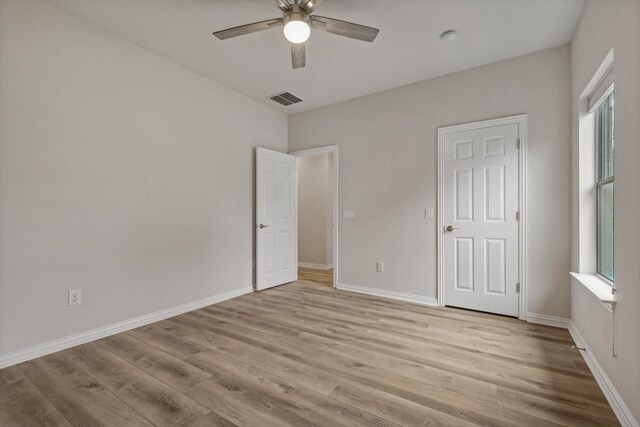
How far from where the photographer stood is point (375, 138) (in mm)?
3990

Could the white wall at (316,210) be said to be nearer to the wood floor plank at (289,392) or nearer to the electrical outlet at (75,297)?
the wood floor plank at (289,392)

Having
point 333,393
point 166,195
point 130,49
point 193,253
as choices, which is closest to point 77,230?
point 166,195

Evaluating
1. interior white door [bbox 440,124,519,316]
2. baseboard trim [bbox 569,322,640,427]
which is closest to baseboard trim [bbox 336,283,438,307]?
interior white door [bbox 440,124,519,316]

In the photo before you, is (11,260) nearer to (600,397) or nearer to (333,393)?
(333,393)

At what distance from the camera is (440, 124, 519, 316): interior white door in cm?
308

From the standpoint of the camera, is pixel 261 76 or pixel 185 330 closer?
pixel 185 330

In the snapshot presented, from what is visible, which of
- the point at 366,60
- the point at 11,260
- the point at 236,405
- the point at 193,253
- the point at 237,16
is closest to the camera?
the point at 236,405

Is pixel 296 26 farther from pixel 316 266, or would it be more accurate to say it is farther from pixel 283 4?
pixel 316 266

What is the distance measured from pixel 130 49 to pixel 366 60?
2.34 m

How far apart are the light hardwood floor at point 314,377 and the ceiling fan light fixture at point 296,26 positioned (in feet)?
7.75

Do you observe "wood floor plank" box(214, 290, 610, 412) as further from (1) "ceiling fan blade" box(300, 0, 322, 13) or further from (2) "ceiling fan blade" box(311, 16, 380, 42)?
(1) "ceiling fan blade" box(300, 0, 322, 13)

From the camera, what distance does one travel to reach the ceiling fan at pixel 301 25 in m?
2.07

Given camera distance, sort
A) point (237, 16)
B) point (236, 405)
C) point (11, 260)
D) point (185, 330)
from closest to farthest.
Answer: point (236, 405) < point (11, 260) < point (237, 16) < point (185, 330)

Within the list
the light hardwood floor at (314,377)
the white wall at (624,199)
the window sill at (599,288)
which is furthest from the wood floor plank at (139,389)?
the window sill at (599,288)
